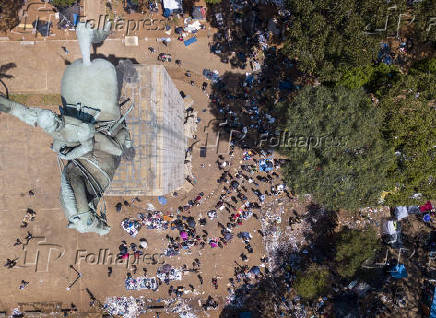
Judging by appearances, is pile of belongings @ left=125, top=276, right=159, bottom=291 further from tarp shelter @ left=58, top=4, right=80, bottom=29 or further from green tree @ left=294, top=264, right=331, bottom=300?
tarp shelter @ left=58, top=4, right=80, bottom=29

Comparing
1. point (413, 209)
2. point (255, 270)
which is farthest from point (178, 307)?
point (413, 209)

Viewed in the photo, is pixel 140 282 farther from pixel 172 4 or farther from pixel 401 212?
pixel 172 4

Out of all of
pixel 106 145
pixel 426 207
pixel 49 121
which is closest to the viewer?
pixel 49 121

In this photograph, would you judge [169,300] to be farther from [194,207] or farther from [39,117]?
[39,117]

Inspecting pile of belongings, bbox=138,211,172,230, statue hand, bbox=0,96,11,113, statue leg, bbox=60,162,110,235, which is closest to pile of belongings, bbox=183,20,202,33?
pile of belongings, bbox=138,211,172,230

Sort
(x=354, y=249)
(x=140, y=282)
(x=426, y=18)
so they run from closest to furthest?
1. (x=426, y=18)
2. (x=354, y=249)
3. (x=140, y=282)

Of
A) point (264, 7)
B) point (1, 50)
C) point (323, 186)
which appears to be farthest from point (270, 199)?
point (1, 50)

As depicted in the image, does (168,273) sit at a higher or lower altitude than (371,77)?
lower
